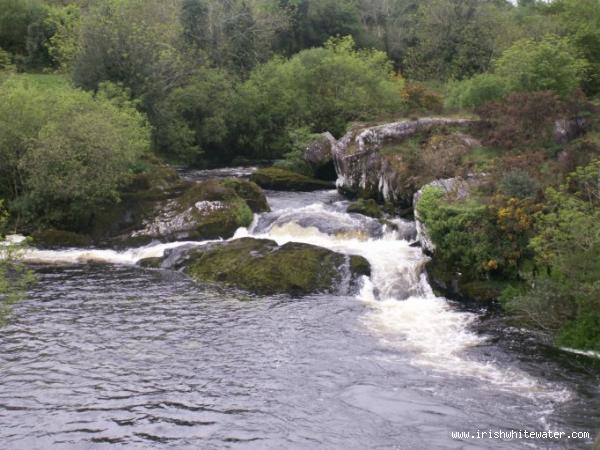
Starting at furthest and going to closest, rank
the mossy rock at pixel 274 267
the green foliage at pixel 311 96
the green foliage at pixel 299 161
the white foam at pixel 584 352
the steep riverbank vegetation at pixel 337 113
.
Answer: the green foliage at pixel 311 96
the green foliage at pixel 299 161
the mossy rock at pixel 274 267
the steep riverbank vegetation at pixel 337 113
the white foam at pixel 584 352

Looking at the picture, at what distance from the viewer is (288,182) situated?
39938 millimetres

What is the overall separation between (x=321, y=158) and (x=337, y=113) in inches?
321

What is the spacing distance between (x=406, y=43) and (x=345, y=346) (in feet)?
185

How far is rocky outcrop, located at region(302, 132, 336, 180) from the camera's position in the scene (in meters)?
41.5

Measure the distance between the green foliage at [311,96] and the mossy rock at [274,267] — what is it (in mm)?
20921

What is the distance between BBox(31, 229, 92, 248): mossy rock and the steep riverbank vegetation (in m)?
0.87

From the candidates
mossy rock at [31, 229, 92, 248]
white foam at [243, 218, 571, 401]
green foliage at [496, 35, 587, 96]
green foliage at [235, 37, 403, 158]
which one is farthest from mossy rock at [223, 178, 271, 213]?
green foliage at [496, 35, 587, 96]

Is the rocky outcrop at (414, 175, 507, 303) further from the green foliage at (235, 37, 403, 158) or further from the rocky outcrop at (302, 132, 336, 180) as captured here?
the green foliage at (235, 37, 403, 158)

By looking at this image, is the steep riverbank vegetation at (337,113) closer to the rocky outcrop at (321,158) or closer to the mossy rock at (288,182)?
the mossy rock at (288,182)

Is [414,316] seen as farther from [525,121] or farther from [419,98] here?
[419,98]

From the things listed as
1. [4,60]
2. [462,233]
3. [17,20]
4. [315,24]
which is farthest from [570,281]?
[17,20]

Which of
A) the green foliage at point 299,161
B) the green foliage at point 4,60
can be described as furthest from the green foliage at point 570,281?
the green foliage at point 4,60

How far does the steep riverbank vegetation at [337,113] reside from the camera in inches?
891

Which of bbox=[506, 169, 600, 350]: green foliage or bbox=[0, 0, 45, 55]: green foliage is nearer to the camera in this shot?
bbox=[506, 169, 600, 350]: green foliage
